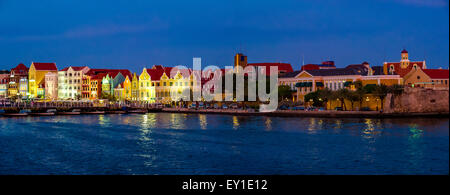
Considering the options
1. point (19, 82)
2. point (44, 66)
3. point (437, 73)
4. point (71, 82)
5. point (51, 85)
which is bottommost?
point (437, 73)

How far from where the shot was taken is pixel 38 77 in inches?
3191

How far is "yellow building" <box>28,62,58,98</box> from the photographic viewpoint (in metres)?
80.6

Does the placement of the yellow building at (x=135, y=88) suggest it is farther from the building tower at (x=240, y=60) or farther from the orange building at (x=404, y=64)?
the orange building at (x=404, y=64)

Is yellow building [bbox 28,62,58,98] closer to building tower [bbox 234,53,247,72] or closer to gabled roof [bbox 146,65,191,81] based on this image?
gabled roof [bbox 146,65,191,81]

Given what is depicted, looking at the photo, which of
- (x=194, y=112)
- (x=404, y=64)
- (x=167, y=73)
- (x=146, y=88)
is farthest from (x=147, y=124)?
(x=404, y=64)

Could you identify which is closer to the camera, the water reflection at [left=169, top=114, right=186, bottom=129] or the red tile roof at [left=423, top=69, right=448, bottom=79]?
the red tile roof at [left=423, top=69, right=448, bottom=79]

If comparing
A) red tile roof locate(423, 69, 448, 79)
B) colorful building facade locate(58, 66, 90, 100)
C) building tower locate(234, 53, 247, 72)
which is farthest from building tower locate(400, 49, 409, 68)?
colorful building facade locate(58, 66, 90, 100)

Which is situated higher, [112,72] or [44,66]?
[44,66]

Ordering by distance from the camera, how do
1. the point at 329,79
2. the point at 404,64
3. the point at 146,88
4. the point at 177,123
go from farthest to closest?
1. the point at 146,88
2. the point at 404,64
3. the point at 329,79
4. the point at 177,123

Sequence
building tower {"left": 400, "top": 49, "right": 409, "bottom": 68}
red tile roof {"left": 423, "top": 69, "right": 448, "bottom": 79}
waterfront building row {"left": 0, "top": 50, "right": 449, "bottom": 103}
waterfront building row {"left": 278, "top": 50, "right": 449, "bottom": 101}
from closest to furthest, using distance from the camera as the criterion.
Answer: red tile roof {"left": 423, "top": 69, "right": 448, "bottom": 79}
waterfront building row {"left": 278, "top": 50, "right": 449, "bottom": 101}
waterfront building row {"left": 0, "top": 50, "right": 449, "bottom": 103}
building tower {"left": 400, "top": 49, "right": 409, "bottom": 68}

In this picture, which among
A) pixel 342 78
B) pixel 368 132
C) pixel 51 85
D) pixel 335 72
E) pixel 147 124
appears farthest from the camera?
pixel 51 85

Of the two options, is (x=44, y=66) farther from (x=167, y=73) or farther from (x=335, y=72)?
(x=335, y=72)

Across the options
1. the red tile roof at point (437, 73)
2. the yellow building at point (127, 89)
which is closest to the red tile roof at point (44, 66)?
the yellow building at point (127, 89)
